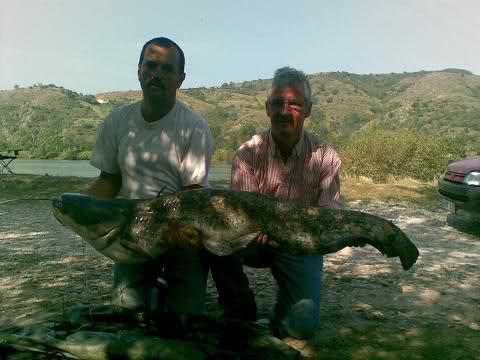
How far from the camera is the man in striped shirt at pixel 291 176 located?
377 centimetres

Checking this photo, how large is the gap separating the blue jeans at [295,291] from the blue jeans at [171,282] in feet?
1.86

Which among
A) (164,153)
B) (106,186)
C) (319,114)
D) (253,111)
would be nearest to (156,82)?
(164,153)

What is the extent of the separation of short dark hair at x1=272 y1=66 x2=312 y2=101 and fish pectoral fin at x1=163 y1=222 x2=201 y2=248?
1.52 m

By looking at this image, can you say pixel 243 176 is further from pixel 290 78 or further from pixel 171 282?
pixel 171 282

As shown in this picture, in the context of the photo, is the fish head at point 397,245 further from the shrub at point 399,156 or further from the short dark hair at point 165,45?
the shrub at point 399,156

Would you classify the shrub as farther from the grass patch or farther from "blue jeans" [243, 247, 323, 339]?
"blue jeans" [243, 247, 323, 339]

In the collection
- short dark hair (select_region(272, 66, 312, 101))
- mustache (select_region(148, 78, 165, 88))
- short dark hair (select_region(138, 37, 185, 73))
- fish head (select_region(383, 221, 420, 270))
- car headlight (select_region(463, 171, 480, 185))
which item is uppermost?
short dark hair (select_region(138, 37, 185, 73))

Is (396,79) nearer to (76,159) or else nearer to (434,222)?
(76,159)

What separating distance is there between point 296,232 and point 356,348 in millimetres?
1086

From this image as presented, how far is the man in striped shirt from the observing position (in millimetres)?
3771

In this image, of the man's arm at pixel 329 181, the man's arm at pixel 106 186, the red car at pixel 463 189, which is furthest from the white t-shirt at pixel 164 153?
the red car at pixel 463 189

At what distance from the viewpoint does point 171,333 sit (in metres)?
3.35

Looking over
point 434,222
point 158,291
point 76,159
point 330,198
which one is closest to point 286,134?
point 330,198

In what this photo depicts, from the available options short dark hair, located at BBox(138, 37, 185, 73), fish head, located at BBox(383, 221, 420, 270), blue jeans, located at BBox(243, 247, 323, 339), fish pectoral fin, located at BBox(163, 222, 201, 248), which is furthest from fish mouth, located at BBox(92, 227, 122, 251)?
fish head, located at BBox(383, 221, 420, 270)
